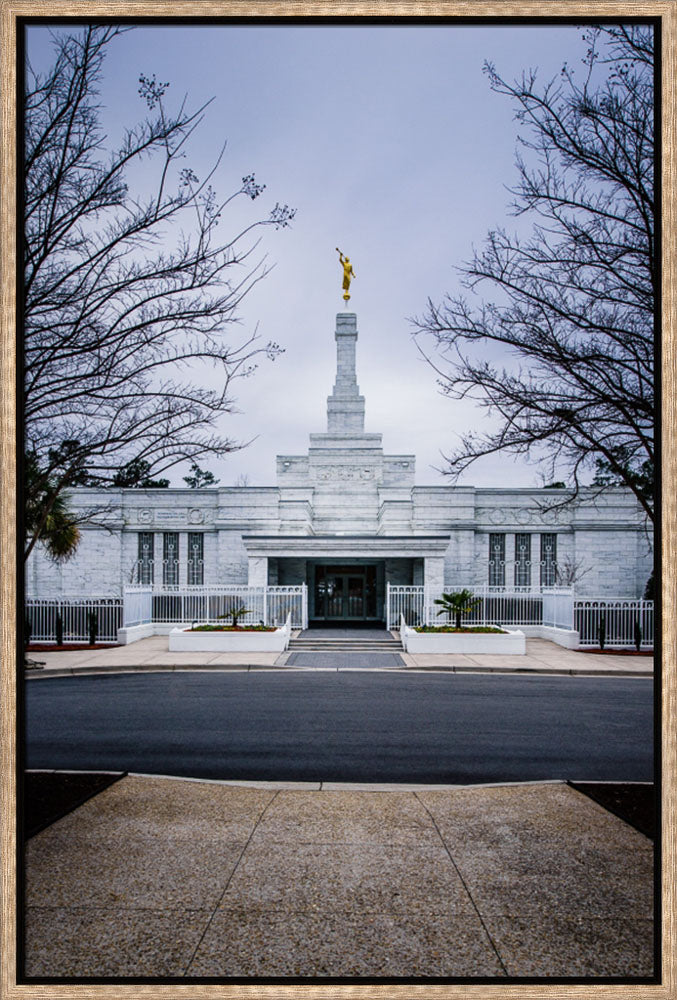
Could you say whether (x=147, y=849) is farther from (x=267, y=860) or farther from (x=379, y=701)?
(x=379, y=701)

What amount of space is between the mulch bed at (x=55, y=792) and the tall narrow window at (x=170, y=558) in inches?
1068

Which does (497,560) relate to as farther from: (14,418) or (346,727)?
(14,418)

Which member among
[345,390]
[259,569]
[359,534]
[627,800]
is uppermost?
[345,390]

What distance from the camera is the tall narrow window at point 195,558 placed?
34125mm

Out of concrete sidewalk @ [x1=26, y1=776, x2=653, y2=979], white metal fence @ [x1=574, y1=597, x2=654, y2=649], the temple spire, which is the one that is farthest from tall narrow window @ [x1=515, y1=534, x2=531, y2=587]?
concrete sidewalk @ [x1=26, y1=776, x2=653, y2=979]

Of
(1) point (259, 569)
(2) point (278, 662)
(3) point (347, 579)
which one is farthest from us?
(3) point (347, 579)

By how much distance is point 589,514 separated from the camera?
1298 inches

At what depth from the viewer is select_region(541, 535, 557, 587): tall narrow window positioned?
3300cm

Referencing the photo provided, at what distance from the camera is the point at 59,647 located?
851 inches

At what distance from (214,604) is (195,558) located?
7.01 meters

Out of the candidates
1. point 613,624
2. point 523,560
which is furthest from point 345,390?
point 613,624

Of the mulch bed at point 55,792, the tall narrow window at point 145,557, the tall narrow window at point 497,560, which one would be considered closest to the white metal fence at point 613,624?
the tall narrow window at point 497,560

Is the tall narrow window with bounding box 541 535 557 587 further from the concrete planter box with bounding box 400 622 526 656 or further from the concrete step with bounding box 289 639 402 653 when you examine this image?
the concrete planter box with bounding box 400 622 526 656

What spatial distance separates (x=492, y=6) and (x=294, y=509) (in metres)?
31.5
